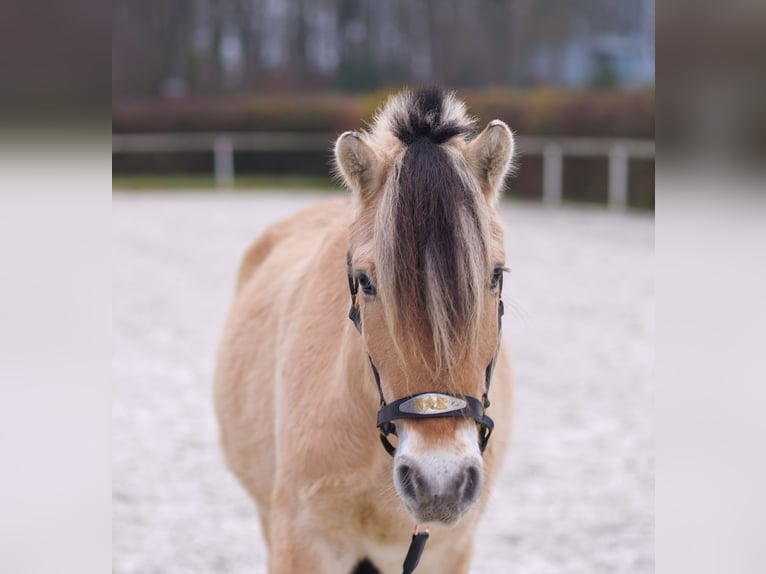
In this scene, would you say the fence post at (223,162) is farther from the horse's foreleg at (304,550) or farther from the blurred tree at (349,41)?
the horse's foreleg at (304,550)

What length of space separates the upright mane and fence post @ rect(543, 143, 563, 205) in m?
18.2

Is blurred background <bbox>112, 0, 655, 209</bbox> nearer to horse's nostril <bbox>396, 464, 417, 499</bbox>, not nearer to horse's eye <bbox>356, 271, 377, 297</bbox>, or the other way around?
horse's eye <bbox>356, 271, 377, 297</bbox>

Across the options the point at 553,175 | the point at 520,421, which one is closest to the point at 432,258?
the point at 520,421

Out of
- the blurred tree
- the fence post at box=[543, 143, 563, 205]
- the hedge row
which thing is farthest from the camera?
the blurred tree

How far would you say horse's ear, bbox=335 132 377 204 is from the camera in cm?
238

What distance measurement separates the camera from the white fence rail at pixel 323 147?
61.0ft

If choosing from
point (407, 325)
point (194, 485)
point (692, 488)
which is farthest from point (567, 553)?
point (692, 488)

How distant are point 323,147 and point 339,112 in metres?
1.44

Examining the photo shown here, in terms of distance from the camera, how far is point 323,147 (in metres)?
26.8

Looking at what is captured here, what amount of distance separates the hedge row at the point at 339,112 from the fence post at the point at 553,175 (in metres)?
1.21

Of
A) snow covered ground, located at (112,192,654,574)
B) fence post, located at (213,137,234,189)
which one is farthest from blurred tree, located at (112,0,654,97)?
snow covered ground, located at (112,192,654,574)

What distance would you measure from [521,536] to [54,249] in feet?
13.7

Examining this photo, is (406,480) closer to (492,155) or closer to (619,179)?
(492,155)

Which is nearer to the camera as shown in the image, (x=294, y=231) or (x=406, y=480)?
(x=406, y=480)
